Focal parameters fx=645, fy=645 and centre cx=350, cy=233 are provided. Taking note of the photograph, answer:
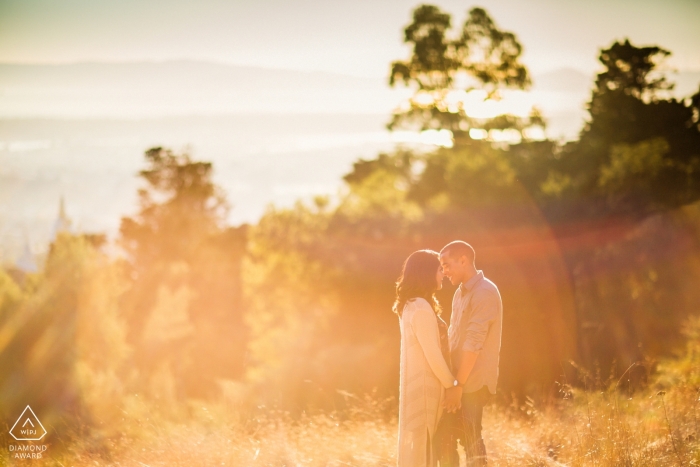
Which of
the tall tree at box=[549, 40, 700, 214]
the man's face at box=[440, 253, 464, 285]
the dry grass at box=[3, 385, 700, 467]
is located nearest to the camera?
the man's face at box=[440, 253, 464, 285]

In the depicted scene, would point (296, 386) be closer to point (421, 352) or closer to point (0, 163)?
point (421, 352)

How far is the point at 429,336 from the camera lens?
5.22 metres

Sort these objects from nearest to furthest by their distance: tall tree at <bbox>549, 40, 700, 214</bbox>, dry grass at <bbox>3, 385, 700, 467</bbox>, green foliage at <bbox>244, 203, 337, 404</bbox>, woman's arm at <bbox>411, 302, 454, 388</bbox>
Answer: woman's arm at <bbox>411, 302, 454, 388</bbox>
dry grass at <bbox>3, 385, 700, 467</bbox>
tall tree at <bbox>549, 40, 700, 214</bbox>
green foliage at <bbox>244, 203, 337, 404</bbox>

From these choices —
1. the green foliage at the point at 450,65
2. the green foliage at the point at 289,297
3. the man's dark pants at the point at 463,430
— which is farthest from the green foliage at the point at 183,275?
the man's dark pants at the point at 463,430

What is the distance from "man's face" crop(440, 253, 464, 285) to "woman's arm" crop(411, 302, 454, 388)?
0.47 metres

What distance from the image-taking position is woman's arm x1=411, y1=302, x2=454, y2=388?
5199 millimetres

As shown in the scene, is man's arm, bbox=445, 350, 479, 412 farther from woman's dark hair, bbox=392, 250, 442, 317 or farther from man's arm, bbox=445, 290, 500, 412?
woman's dark hair, bbox=392, 250, 442, 317

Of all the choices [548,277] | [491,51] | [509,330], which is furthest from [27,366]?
[491,51]

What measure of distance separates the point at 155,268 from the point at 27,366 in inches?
961

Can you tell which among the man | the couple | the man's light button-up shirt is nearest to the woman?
the couple

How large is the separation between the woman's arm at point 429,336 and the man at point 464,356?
19 cm

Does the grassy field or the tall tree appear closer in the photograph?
the grassy field

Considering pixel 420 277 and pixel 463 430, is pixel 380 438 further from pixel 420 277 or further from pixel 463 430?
pixel 420 277

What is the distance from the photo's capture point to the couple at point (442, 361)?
5.29m
